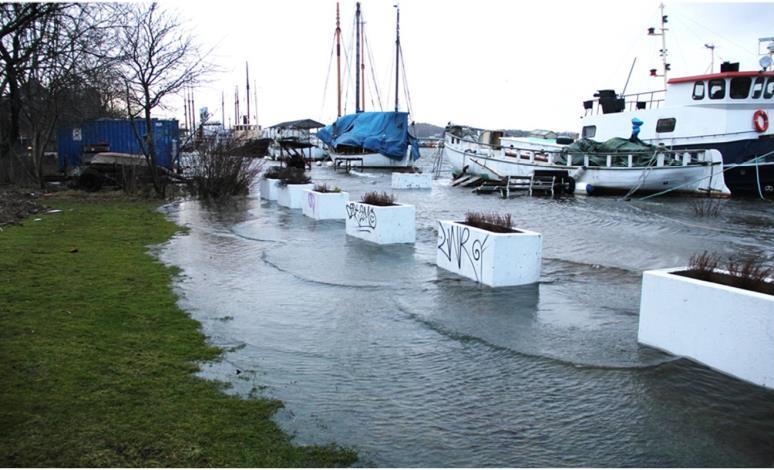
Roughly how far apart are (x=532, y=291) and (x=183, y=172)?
21256 millimetres

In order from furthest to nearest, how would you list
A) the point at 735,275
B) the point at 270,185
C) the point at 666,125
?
1. the point at 666,125
2. the point at 270,185
3. the point at 735,275

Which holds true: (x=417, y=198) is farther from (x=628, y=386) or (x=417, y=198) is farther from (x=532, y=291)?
(x=628, y=386)

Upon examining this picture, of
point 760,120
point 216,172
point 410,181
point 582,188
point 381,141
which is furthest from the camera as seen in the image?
point 381,141

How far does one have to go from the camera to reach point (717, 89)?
30203mm

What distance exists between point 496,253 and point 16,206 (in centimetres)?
1361

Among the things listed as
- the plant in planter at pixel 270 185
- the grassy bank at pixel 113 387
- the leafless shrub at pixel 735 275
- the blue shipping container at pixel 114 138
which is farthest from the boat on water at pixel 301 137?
the leafless shrub at pixel 735 275

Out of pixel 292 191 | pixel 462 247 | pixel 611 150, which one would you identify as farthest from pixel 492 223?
pixel 611 150

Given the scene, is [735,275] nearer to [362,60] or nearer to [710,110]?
[710,110]

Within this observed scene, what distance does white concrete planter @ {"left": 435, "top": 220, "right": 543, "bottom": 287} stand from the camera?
9164 mm

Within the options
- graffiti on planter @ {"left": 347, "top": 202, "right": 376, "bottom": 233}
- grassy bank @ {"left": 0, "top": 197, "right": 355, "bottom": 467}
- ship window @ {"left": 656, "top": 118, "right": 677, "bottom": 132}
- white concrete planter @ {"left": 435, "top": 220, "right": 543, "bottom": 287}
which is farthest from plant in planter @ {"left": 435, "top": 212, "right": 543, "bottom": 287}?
ship window @ {"left": 656, "top": 118, "right": 677, "bottom": 132}

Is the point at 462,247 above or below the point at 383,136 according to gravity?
below

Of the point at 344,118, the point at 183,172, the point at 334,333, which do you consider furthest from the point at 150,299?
the point at 344,118

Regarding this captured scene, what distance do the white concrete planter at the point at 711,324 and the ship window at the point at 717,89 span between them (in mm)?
27859

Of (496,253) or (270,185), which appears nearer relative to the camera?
(496,253)
